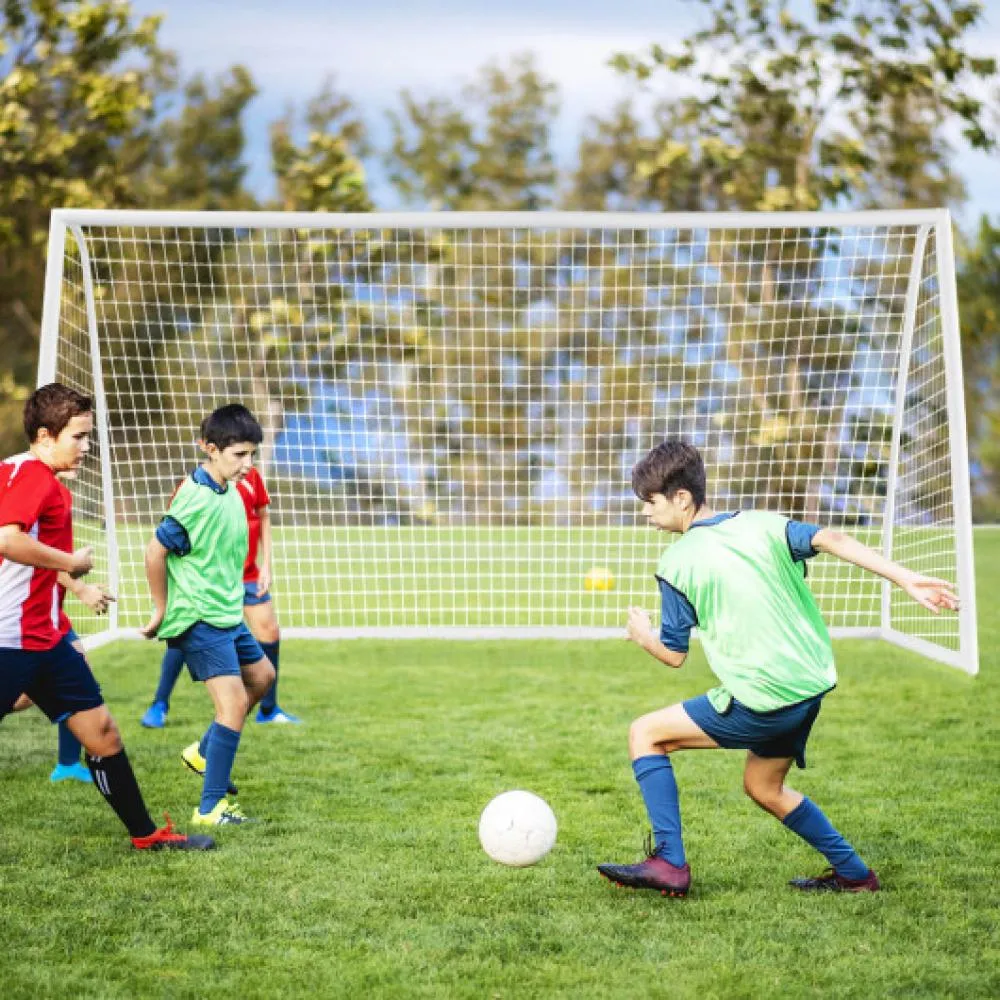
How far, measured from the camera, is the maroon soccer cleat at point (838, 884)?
4.80m

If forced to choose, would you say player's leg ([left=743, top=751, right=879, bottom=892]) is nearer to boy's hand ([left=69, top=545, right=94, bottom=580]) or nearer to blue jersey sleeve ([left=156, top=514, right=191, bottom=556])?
boy's hand ([left=69, top=545, right=94, bottom=580])

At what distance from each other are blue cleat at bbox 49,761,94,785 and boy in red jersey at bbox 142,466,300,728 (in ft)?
3.76

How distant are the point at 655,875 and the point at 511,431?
705 inches

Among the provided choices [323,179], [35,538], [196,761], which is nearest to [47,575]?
[35,538]

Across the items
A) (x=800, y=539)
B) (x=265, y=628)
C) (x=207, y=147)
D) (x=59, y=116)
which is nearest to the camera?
(x=800, y=539)

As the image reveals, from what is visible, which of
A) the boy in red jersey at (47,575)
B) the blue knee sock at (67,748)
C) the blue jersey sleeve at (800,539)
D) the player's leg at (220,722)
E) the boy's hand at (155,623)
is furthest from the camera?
the blue knee sock at (67,748)

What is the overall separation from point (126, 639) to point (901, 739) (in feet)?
24.3

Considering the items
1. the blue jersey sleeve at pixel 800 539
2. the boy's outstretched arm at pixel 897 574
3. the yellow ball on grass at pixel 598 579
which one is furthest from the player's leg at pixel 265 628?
Answer: the yellow ball on grass at pixel 598 579

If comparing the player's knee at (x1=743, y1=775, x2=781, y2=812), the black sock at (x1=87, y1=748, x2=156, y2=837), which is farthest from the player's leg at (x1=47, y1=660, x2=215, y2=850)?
the player's knee at (x1=743, y1=775, x2=781, y2=812)

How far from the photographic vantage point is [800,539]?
438 cm

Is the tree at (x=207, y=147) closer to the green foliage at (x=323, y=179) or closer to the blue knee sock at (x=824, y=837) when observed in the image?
the green foliage at (x=323, y=179)

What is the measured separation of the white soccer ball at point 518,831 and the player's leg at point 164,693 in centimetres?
358

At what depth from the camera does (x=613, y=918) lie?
14.8 ft

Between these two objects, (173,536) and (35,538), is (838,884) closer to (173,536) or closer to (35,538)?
(173,536)
